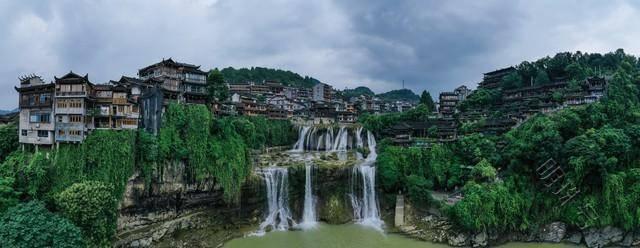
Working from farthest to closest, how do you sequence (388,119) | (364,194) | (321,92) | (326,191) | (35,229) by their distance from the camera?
1. (321,92)
2. (388,119)
3. (364,194)
4. (326,191)
5. (35,229)

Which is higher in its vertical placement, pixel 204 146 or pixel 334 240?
pixel 204 146

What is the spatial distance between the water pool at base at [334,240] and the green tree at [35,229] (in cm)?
915

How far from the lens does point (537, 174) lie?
85.8 ft

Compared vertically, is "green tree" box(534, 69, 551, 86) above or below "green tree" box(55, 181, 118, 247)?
above

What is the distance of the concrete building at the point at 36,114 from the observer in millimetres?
23609

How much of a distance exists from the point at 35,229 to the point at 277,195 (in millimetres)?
16103

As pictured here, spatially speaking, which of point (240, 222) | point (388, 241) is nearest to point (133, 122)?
point (240, 222)

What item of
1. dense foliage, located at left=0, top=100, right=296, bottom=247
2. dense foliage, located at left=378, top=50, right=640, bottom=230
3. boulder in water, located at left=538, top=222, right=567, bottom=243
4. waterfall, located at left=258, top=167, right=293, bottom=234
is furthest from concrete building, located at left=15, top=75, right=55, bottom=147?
boulder in water, located at left=538, top=222, right=567, bottom=243

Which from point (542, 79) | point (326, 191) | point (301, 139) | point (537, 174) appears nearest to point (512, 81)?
point (542, 79)

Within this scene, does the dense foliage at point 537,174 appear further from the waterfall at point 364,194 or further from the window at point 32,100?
the window at point 32,100

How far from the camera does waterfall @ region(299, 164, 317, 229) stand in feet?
94.2

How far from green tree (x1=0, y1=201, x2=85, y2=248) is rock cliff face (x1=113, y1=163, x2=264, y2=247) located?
467 centimetres

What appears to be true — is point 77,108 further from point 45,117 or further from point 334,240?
point 334,240

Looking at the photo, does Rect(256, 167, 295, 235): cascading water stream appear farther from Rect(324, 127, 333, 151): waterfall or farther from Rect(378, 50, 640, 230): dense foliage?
Rect(324, 127, 333, 151): waterfall
